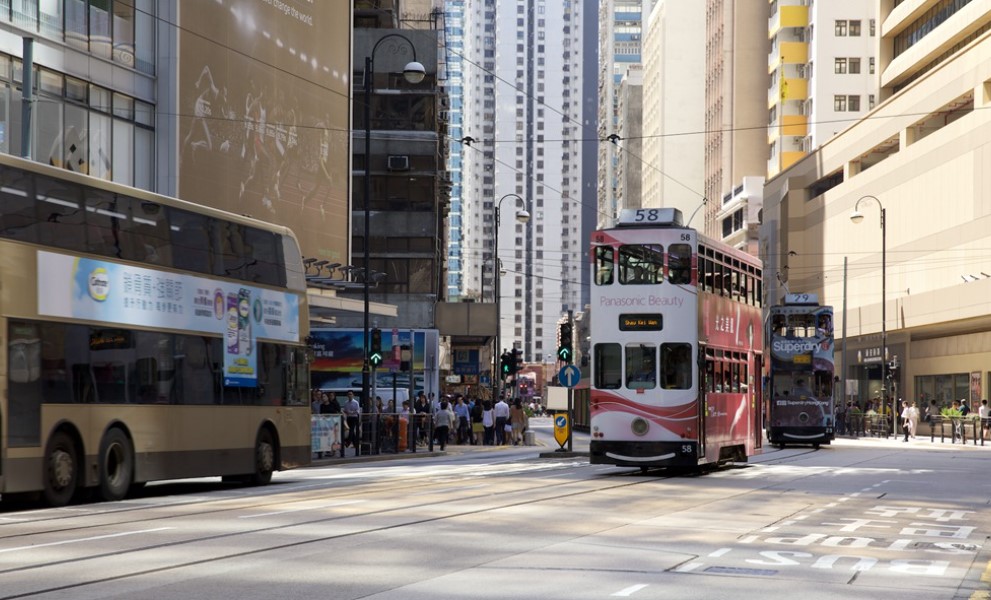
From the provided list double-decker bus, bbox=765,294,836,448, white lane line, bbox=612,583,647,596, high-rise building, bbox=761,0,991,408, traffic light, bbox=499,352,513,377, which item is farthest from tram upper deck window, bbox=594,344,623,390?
high-rise building, bbox=761,0,991,408

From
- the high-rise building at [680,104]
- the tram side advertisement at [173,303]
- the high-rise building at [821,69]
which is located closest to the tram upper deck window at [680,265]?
the tram side advertisement at [173,303]

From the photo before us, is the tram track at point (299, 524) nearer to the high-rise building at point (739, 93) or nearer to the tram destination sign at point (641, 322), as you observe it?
the tram destination sign at point (641, 322)

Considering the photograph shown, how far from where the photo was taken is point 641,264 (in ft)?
86.2

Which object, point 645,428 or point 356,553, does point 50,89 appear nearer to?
point 645,428

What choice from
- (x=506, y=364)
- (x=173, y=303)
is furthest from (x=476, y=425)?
(x=173, y=303)

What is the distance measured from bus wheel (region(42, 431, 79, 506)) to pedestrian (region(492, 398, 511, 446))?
3117 cm

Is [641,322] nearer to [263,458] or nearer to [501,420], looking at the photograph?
[263,458]

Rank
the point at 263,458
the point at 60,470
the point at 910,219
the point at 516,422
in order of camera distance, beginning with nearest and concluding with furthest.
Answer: the point at 60,470, the point at 263,458, the point at 516,422, the point at 910,219

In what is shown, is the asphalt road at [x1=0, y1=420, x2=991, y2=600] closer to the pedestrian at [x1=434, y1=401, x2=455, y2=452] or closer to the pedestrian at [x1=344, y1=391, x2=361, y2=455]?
the pedestrian at [x1=344, y1=391, x2=361, y2=455]

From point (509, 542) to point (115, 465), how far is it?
28.5 feet

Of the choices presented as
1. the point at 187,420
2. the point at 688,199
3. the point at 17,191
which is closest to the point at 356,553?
the point at 17,191

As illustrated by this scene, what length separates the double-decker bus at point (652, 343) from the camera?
2608 cm

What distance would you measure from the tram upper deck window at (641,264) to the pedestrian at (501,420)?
78.4 feet

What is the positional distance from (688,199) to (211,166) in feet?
366
